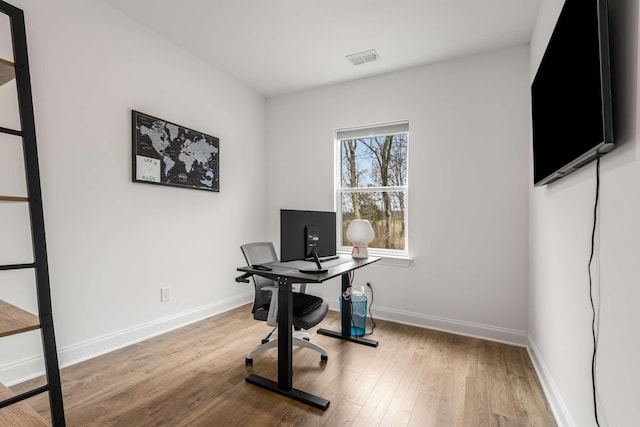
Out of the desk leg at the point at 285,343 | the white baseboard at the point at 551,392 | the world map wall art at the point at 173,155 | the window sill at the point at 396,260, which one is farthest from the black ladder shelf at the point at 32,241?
the window sill at the point at 396,260

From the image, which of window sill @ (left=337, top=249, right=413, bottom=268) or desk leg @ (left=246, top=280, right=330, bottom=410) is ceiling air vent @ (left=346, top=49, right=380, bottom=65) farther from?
desk leg @ (left=246, top=280, right=330, bottom=410)

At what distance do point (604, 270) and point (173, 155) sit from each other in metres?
3.13

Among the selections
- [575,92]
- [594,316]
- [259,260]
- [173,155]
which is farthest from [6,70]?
[594,316]

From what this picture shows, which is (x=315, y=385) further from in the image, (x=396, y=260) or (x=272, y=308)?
(x=396, y=260)

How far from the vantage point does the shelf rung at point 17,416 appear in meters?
1.20

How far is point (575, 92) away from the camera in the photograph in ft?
4.30

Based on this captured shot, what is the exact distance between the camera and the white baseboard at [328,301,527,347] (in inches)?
112

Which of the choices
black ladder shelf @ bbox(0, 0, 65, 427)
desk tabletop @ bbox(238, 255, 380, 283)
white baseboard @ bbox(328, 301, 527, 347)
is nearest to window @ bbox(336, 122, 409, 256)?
white baseboard @ bbox(328, 301, 527, 347)

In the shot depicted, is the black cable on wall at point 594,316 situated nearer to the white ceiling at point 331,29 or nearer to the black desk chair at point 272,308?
the black desk chair at point 272,308

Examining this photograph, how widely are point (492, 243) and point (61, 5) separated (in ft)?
12.8

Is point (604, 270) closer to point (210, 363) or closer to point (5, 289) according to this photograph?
point (210, 363)

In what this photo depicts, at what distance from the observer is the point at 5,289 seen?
1.96 metres

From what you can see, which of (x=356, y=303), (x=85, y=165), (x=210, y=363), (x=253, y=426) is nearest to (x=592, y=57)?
(x=253, y=426)

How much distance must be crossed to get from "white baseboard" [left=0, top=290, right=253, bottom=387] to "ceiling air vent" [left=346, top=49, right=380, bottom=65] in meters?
2.95
